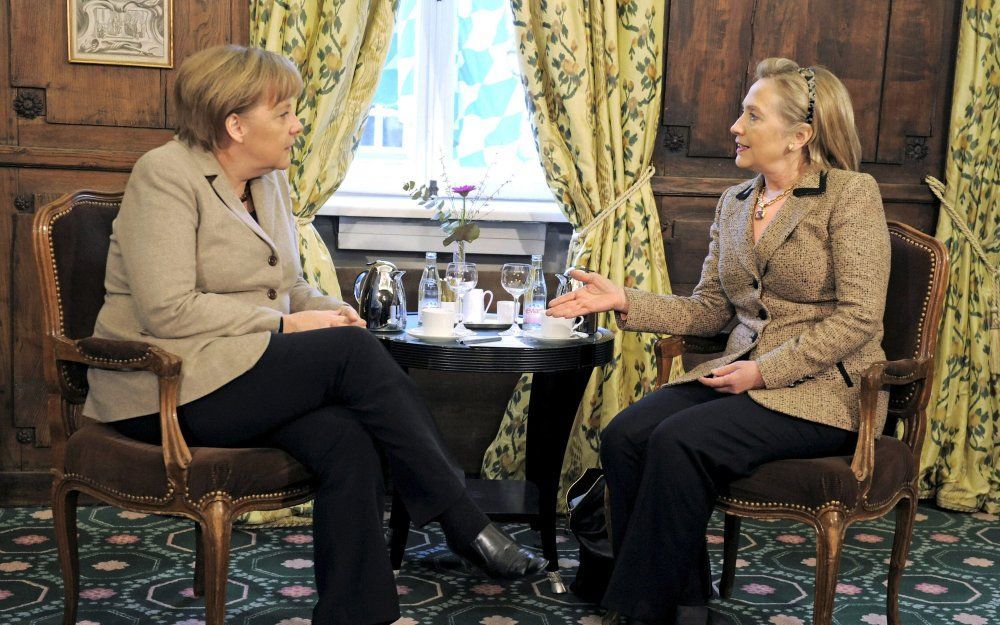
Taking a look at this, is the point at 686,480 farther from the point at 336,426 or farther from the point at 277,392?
the point at 277,392

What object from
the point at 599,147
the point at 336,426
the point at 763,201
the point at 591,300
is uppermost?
the point at 599,147

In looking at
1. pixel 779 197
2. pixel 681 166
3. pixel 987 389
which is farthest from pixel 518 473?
pixel 987 389

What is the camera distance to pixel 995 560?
312 cm

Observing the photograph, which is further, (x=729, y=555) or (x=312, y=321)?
(x=729, y=555)

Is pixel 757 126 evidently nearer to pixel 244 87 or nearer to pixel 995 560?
pixel 244 87

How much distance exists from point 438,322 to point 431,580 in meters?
0.75

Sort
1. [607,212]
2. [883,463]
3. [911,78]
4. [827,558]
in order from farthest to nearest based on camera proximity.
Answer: [911,78] < [607,212] < [883,463] < [827,558]

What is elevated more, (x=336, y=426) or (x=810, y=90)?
(x=810, y=90)

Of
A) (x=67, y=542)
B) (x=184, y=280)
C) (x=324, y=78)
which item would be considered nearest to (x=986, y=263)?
(x=324, y=78)

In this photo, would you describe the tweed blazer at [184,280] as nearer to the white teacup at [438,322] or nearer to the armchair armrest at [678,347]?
the white teacup at [438,322]

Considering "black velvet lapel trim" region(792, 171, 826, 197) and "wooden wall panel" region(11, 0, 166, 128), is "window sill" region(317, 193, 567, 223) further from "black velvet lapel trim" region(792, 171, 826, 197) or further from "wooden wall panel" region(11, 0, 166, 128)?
"black velvet lapel trim" region(792, 171, 826, 197)

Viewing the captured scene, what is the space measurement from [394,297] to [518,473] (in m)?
1.07

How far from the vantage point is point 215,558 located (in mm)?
2115

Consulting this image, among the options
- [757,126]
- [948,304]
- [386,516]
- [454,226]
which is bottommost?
[386,516]
